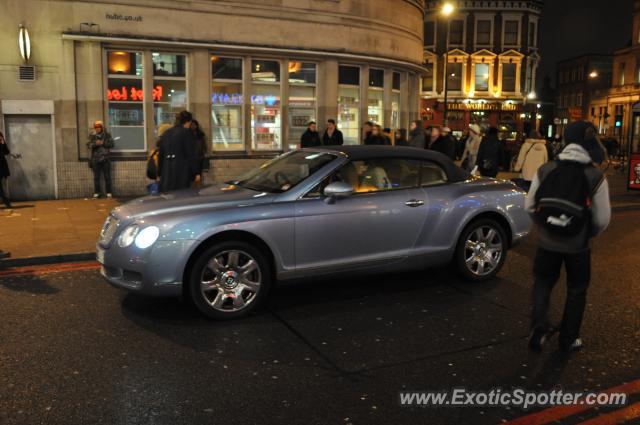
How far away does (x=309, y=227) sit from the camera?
18.7 ft

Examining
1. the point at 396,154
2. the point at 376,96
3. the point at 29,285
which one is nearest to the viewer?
the point at 396,154

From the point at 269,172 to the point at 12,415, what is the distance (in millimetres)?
3661

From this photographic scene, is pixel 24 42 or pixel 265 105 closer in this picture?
pixel 24 42

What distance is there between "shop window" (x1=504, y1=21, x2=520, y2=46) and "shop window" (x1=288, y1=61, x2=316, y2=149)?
38674 millimetres

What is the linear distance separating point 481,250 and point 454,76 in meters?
45.2

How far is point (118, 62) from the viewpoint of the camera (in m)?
13.7

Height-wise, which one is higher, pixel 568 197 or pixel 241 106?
pixel 241 106

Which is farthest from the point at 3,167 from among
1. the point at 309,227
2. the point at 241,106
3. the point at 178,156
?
the point at 309,227

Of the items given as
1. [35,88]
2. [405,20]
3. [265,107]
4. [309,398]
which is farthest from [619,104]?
[309,398]

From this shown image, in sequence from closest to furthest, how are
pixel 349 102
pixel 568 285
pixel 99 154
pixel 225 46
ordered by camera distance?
pixel 568 285
pixel 99 154
pixel 225 46
pixel 349 102

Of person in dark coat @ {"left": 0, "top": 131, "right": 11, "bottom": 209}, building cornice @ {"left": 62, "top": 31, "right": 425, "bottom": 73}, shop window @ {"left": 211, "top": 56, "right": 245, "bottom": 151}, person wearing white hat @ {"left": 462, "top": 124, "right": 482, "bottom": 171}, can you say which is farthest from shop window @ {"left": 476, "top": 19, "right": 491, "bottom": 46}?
person in dark coat @ {"left": 0, "top": 131, "right": 11, "bottom": 209}

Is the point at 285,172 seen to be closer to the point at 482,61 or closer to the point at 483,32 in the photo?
the point at 482,61

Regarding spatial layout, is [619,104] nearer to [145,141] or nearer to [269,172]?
[145,141]

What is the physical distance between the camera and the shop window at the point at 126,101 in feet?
44.9
